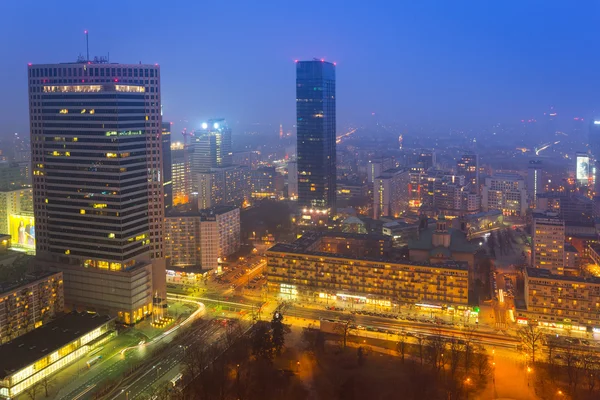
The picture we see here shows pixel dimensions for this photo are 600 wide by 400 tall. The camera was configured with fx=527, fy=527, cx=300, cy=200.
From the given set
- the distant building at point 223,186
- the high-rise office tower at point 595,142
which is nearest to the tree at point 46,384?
the distant building at point 223,186

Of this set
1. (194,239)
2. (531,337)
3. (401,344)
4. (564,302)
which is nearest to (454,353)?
(401,344)

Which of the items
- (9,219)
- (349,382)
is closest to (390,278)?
(349,382)

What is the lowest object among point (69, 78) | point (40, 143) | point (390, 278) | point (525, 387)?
point (525, 387)

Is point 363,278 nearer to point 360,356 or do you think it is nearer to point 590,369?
point 360,356

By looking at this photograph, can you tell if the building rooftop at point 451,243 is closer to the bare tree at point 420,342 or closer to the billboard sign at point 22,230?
the bare tree at point 420,342

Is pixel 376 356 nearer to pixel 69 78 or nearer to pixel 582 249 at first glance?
pixel 69 78

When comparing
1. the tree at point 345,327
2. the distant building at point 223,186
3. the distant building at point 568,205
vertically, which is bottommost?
the tree at point 345,327
